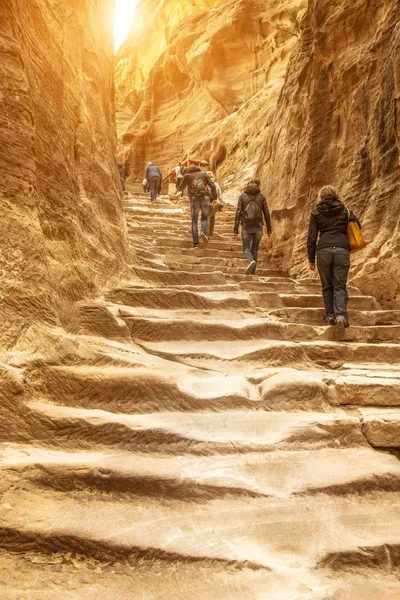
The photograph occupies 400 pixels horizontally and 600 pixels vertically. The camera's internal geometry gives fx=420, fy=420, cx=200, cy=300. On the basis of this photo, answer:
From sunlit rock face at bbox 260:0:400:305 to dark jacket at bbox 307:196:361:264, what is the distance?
1005 mm

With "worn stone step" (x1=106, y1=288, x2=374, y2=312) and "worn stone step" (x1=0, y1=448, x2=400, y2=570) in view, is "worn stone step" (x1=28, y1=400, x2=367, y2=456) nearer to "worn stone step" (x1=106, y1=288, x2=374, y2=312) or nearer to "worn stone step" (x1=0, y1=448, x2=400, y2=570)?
"worn stone step" (x1=0, y1=448, x2=400, y2=570)

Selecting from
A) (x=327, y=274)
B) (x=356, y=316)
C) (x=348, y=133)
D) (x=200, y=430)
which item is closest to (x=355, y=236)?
(x=327, y=274)

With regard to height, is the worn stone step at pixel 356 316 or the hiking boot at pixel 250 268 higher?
the hiking boot at pixel 250 268

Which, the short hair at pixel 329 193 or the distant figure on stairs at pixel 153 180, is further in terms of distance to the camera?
the distant figure on stairs at pixel 153 180

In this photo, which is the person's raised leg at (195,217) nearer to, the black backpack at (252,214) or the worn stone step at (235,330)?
the black backpack at (252,214)

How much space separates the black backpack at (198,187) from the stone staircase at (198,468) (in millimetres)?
4487

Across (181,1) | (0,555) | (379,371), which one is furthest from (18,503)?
(181,1)

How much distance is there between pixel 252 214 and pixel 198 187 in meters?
1.55

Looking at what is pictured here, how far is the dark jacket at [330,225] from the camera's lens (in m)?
4.38

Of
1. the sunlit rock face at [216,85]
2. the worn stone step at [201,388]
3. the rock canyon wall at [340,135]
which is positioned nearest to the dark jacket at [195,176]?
the rock canyon wall at [340,135]

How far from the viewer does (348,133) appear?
260 inches

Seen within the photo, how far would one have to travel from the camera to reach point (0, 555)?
161 cm

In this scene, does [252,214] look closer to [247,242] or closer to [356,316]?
[247,242]

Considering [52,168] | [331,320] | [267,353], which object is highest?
[52,168]
